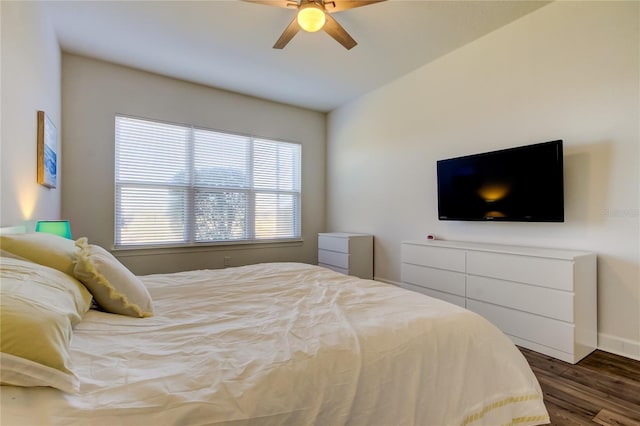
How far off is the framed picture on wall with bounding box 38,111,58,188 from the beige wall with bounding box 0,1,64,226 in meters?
0.06

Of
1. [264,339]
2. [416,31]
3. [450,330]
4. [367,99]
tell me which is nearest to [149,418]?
[264,339]

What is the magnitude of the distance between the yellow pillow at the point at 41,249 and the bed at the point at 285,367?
0.07 ft

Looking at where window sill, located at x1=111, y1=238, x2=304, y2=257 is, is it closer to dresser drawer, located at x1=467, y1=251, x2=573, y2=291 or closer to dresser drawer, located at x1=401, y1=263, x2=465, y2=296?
dresser drawer, located at x1=401, y1=263, x2=465, y2=296

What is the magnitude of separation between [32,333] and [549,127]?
3411 mm

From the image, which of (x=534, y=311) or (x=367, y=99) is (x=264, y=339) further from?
(x=367, y=99)

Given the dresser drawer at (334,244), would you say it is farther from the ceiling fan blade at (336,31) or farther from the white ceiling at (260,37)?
the ceiling fan blade at (336,31)

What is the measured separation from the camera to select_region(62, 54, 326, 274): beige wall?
131 inches

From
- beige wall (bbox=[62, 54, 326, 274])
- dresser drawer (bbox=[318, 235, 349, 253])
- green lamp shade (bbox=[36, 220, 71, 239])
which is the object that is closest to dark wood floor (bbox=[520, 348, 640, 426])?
dresser drawer (bbox=[318, 235, 349, 253])

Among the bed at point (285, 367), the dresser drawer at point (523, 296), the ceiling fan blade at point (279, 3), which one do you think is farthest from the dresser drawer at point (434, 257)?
the ceiling fan blade at point (279, 3)

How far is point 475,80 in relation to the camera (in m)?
3.13

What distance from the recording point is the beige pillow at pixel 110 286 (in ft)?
4.27

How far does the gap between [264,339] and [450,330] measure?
0.75 meters

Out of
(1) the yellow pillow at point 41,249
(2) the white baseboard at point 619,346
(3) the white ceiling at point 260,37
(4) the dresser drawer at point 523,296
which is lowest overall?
(2) the white baseboard at point 619,346

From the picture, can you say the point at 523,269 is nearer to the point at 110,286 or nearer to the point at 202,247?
the point at 110,286
